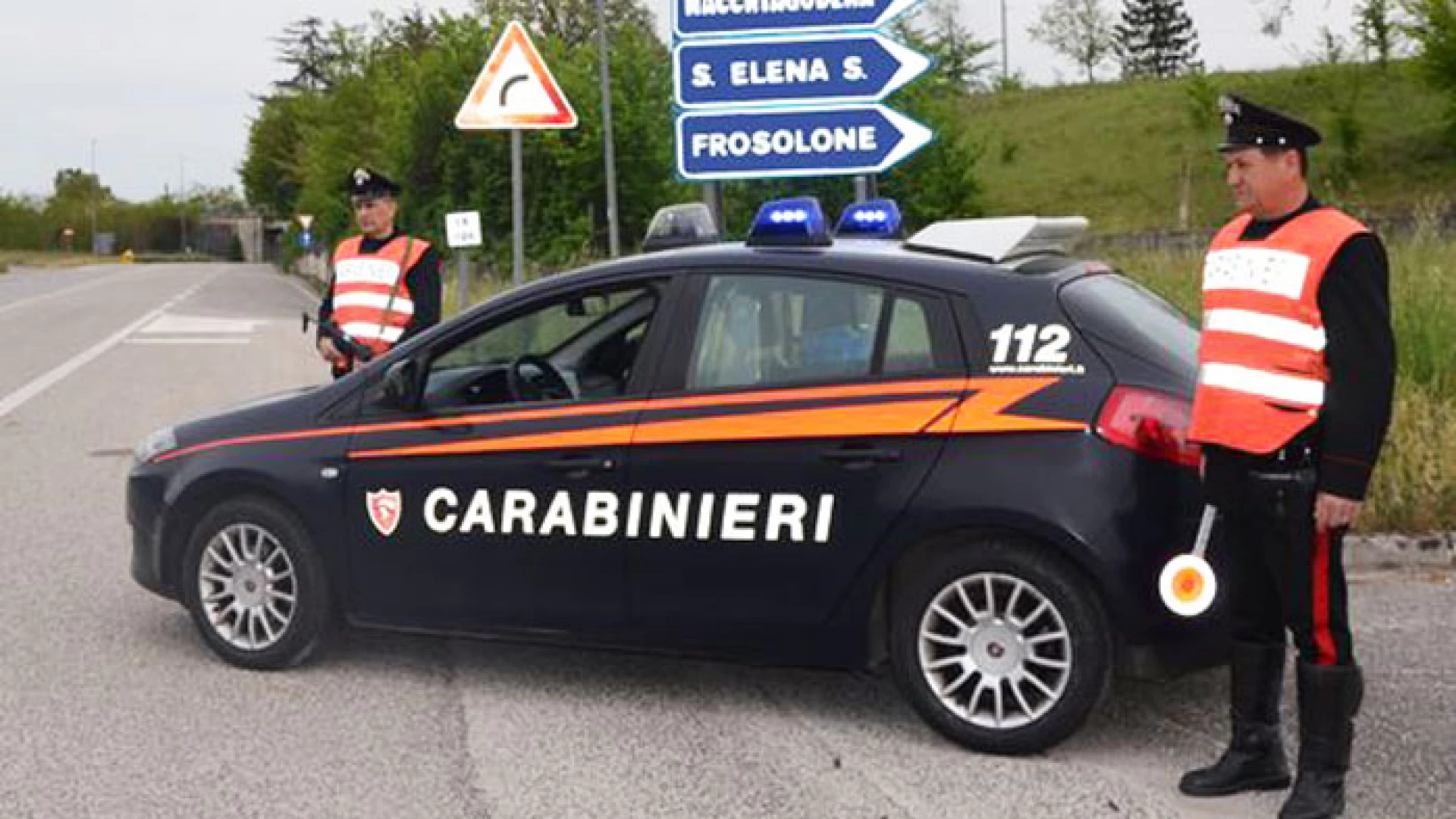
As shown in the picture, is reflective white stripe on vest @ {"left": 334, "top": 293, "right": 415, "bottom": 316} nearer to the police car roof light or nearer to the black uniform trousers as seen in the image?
the police car roof light

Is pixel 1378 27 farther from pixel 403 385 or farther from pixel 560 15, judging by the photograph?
pixel 403 385

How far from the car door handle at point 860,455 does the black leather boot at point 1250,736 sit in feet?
3.50

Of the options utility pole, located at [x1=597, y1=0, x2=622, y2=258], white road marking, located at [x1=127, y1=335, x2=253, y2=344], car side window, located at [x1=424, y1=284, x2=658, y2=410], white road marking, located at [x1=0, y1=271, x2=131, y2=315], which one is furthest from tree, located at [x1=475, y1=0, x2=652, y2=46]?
car side window, located at [x1=424, y1=284, x2=658, y2=410]

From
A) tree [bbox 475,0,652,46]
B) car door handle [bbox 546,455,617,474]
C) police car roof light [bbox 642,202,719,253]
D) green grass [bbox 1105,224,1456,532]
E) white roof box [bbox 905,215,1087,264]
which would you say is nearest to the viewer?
white roof box [bbox 905,215,1087,264]

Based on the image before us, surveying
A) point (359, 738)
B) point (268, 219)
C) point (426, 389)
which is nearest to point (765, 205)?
point (426, 389)

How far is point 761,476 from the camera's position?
490 centimetres

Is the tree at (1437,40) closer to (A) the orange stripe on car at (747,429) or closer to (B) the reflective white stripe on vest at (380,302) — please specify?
(B) the reflective white stripe on vest at (380,302)

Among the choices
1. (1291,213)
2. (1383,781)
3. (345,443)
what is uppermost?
(1291,213)

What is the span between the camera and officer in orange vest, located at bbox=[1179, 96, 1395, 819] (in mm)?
3949

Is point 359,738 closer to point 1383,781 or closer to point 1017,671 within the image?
point 1017,671

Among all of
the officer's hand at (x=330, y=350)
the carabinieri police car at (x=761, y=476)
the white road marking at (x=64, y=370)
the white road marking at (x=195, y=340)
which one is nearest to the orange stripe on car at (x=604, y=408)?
the carabinieri police car at (x=761, y=476)

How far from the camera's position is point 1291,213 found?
163 inches

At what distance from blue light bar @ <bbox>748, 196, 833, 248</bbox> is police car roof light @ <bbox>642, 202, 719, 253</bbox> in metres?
0.77

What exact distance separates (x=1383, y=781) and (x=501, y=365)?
3040 mm
